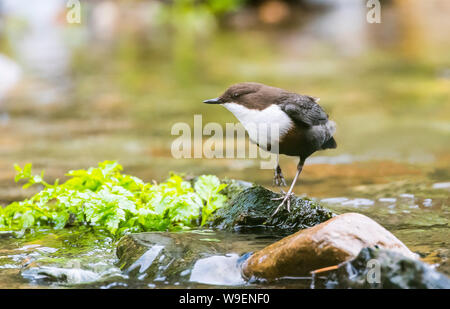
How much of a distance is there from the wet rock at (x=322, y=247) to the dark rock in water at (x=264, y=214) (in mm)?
767

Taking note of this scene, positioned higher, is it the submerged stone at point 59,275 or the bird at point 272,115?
the bird at point 272,115

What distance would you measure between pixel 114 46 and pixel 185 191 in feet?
45.4

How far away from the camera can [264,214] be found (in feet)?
15.0

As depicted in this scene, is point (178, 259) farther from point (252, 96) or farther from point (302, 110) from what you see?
point (302, 110)

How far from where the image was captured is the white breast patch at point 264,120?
4.18 m

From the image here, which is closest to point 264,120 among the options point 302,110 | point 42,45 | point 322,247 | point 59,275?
point 302,110

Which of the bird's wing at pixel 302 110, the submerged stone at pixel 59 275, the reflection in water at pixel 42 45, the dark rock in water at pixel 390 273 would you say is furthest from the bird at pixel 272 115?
the reflection in water at pixel 42 45

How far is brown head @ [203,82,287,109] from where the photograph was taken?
13.8 ft

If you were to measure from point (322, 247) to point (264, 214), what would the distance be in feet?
3.74

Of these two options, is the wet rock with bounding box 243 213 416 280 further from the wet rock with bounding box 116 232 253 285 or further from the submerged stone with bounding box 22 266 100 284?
the submerged stone with bounding box 22 266 100 284

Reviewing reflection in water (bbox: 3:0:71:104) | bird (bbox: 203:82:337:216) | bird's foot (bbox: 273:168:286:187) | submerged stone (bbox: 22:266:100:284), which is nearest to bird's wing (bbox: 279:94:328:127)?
bird (bbox: 203:82:337:216)

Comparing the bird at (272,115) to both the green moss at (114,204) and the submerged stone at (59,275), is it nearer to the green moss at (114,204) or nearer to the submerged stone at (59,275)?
the green moss at (114,204)

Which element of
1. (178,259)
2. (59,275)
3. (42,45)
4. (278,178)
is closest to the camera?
(59,275)

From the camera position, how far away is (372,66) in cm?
1331
